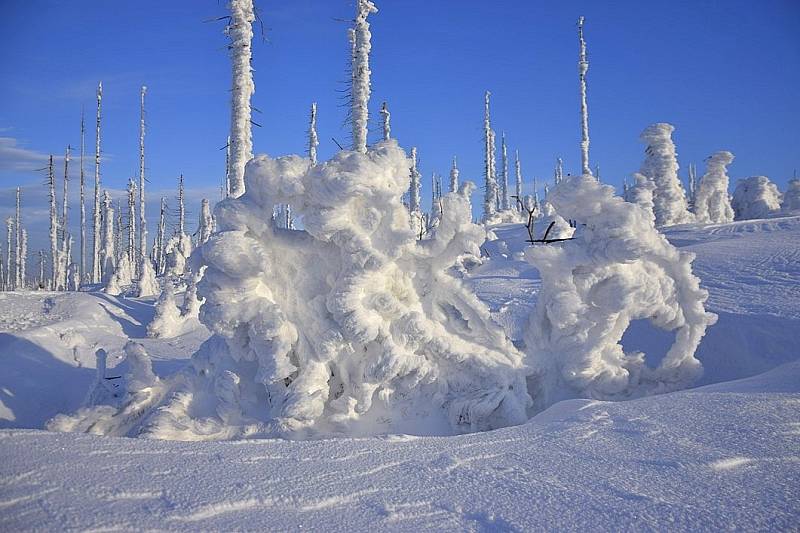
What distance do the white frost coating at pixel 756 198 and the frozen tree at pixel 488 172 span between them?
42.8ft

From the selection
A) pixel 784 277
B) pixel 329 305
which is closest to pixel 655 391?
pixel 329 305

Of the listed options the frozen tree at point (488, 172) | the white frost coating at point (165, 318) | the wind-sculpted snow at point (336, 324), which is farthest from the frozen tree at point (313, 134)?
the wind-sculpted snow at point (336, 324)

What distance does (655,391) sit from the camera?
17.2 ft

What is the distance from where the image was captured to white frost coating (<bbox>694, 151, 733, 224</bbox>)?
2122cm

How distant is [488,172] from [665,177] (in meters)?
14.4

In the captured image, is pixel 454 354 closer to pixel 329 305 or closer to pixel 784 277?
pixel 329 305

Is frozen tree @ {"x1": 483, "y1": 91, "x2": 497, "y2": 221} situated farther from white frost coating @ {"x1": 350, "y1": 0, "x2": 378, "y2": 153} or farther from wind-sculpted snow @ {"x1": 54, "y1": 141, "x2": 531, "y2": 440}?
wind-sculpted snow @ {"x1": 54, "y1": 141, "x2": 531, "y2": 440}

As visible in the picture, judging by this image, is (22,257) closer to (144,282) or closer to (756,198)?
(144,282)

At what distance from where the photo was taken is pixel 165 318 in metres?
11.4

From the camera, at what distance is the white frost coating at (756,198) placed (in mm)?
22000

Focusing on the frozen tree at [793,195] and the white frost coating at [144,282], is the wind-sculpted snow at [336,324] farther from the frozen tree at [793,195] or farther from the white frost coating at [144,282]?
the frozen tree at [793,195]

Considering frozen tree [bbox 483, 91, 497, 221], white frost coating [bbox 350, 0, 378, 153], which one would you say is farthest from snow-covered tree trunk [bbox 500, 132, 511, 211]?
white frost coating [bbox 350, 0, 378, 153]

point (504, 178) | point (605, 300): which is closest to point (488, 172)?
point (504, 178)

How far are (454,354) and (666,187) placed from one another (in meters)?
18.3
